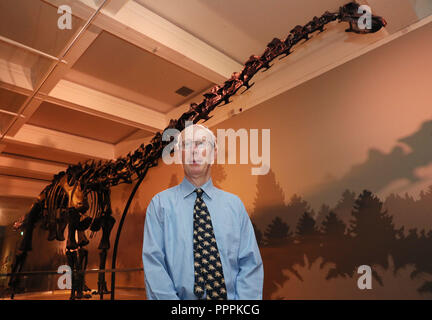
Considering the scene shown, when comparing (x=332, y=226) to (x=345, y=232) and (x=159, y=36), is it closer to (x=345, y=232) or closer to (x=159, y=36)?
(x=345, y=232)

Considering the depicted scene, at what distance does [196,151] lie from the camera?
1.28 m

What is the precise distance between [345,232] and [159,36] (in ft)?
8.52

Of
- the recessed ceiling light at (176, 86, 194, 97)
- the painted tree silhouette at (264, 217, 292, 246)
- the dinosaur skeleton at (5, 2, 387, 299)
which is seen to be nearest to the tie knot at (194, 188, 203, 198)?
the dinosaur skeleton at (5, 2, 387, 299)

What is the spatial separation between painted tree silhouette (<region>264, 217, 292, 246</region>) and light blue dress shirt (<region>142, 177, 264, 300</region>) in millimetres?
2115

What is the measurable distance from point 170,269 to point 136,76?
367 centimetres

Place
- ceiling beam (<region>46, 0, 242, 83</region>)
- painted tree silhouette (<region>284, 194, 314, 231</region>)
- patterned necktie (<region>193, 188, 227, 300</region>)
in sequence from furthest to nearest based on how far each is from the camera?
painted tree silhouette (<region>284, 194, 314, 231</region>) < ceiling beam (<region>46, 0, 242, 83</region>) < patterned necktie (<region>193, 188, 227, 300</region>)

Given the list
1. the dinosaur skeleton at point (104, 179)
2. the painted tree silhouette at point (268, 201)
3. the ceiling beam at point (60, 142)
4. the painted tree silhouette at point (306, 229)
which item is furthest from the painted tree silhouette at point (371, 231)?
the ceiling beam at point (60, 142)

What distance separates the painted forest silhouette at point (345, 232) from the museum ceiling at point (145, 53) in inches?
55.4

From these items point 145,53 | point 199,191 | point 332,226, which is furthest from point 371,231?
point 145,53

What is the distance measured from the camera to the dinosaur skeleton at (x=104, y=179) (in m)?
2.39

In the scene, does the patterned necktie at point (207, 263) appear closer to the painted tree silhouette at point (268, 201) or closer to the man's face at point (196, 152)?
the man's face at point (196, 152)

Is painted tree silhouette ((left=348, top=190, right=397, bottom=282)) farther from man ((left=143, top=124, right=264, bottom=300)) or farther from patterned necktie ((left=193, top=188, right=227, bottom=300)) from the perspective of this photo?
patterned necktie ((left=193, top=188, right=227, bottom=300))

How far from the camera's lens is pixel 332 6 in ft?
10.0

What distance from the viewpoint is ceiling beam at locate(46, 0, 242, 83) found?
2721 millimetres
